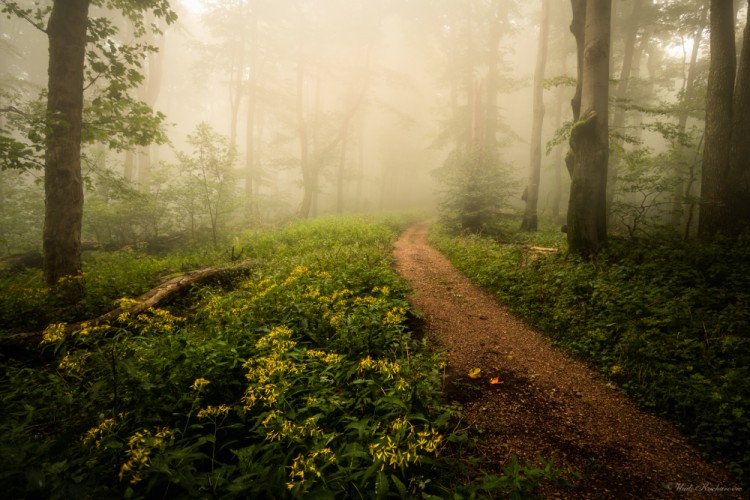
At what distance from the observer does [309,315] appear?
4746 mm

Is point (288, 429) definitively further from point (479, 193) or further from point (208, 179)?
point (208, 179)

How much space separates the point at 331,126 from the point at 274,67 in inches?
290

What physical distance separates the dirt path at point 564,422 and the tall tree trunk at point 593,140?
3.81 m

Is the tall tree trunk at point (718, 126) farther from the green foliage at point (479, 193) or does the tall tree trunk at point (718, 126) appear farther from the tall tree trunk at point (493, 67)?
the tall tree trunk at point (493, 67)

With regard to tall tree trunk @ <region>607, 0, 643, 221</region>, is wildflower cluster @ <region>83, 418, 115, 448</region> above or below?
below

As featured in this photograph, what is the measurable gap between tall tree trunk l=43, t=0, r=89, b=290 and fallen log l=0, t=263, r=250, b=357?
209 centimetres

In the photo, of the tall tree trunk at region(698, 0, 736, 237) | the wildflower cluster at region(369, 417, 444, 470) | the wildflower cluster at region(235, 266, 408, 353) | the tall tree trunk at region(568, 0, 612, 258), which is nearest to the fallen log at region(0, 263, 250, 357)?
the wildflower cluster at region(235, 266, 408, 353)

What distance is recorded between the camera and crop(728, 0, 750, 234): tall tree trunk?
24.6 ft

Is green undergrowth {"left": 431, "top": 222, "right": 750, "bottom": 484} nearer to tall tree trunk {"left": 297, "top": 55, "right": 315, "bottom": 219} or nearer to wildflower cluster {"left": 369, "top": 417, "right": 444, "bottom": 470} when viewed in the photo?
wildflower cluster {"left": 369, "top": 417, "right": 444, "bottom": 470}

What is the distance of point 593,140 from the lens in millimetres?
7547

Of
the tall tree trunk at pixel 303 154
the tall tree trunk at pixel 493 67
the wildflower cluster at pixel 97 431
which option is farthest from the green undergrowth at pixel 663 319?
the tall tree trunk at pixel 303 154

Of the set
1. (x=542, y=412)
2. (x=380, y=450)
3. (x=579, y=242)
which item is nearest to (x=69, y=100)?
(x=380, y=450)

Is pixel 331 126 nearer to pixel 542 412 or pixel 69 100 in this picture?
pixel 69 100

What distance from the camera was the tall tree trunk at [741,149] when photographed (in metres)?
7.50
